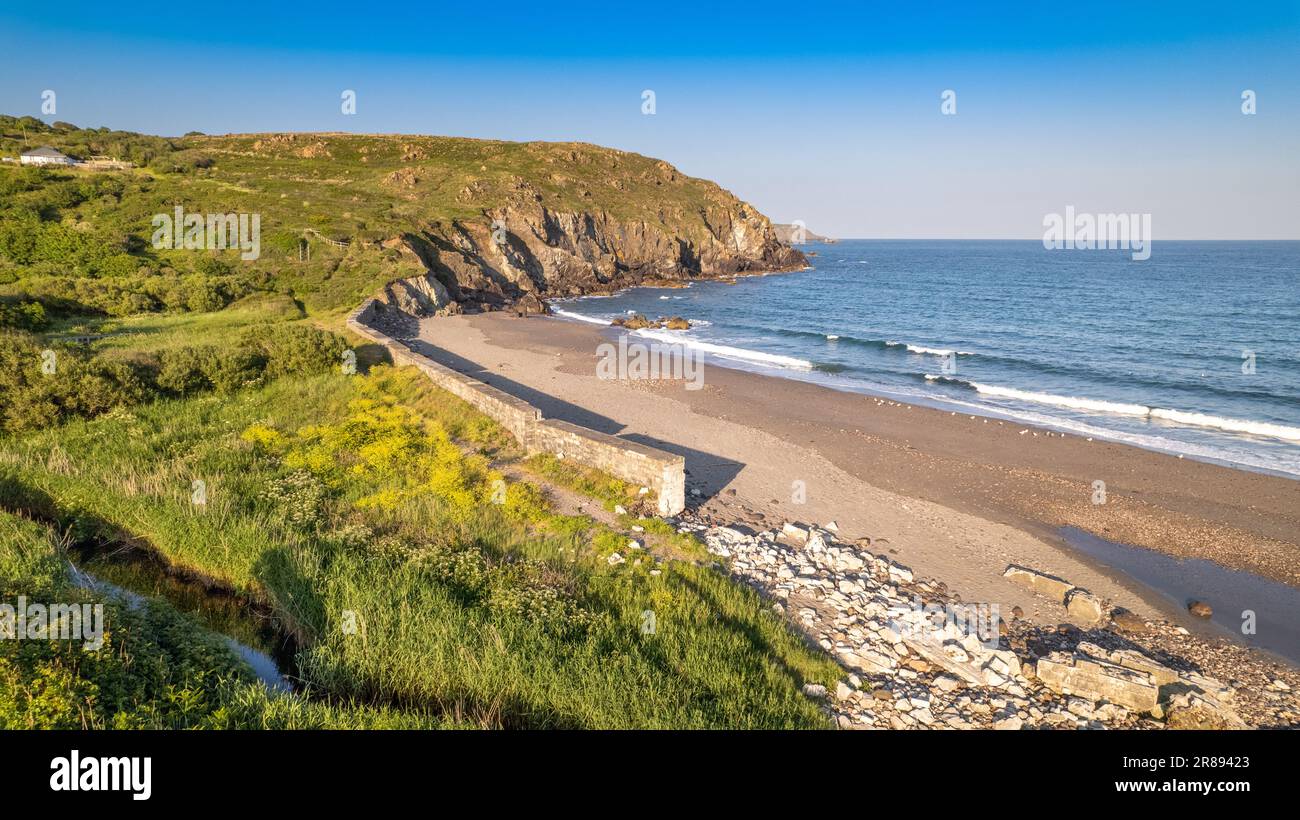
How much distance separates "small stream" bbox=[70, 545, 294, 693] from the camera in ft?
24.5

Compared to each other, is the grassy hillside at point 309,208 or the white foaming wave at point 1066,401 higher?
the grassy hillside at point 309,208

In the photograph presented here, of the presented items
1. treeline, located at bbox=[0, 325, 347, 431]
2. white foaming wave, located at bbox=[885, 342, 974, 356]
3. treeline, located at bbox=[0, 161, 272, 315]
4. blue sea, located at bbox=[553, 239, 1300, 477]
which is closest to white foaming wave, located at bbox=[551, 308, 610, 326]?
blue sea, located at bbox=[553, 239, 1300, 477]

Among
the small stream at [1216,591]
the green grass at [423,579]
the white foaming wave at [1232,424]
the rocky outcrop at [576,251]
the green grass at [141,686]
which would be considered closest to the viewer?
the green grass at [141,686]

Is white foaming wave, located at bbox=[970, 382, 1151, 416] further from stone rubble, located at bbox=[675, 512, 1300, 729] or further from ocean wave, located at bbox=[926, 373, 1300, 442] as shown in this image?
stone rubble, located at bbox=[675, 512, 1300, 729]

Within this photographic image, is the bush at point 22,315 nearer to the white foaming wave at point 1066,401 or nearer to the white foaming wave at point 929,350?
the white foaming wave at point 1066,401

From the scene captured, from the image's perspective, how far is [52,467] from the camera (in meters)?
11.4

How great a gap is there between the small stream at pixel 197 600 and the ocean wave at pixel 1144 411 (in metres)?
27.0

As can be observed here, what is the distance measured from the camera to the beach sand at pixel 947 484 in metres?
11.5

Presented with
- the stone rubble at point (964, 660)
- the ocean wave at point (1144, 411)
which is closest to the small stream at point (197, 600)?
the stone rubble at point (964, 660)

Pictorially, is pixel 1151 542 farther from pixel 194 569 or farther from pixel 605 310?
pixel 605 310

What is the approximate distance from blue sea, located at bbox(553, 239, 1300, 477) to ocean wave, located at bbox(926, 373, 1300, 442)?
0.20 ft

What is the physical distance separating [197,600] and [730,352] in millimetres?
29767

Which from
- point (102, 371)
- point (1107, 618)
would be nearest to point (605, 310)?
point (102, 371)

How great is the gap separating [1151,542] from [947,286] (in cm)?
7511
